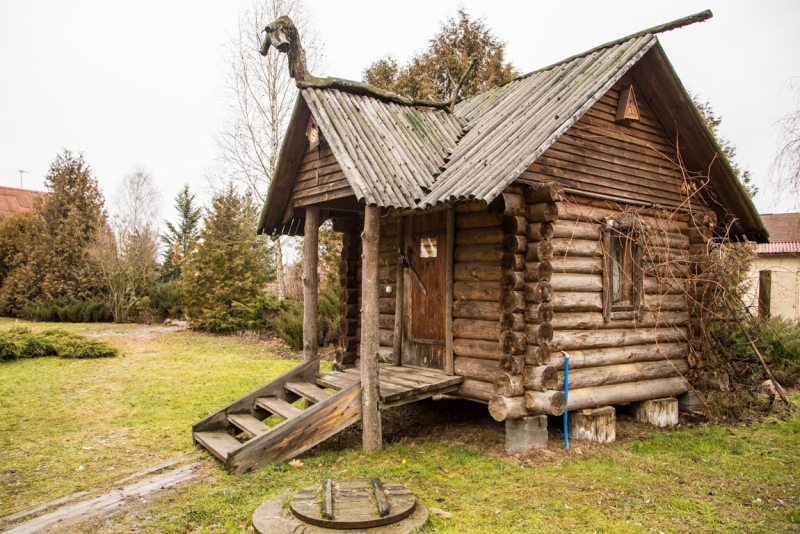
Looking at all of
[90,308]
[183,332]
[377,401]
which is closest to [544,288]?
[377,401]

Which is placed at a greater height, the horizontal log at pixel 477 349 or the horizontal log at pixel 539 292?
the horizontal log at pixel 539 292

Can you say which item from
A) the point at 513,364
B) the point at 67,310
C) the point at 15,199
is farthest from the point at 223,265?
the point at 15,199

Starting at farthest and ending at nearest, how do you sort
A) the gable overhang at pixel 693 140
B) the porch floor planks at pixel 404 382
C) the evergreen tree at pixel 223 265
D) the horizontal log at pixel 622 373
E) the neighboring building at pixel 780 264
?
the neighboring building at pixel 780 264 → the evergreen tree at pixel 223 265 → the gable overhang at pixel 693 140 → the horizontal log at pixel 622 373 → the porch floor planks at pixel 404 382

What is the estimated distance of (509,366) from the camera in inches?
293

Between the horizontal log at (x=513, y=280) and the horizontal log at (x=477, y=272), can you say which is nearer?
the horizontal log at (x=513, y=280)

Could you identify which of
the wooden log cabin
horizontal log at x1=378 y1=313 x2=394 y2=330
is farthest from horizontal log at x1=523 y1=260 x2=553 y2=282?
horizontal log at x1=378 y1=313 x2=394 y2=330

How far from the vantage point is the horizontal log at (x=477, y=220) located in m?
7.92

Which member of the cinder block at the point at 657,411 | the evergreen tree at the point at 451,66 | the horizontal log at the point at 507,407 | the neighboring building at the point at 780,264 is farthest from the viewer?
the evergreen tree at the point at 451,66

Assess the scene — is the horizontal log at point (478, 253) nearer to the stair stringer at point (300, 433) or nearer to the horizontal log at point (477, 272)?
the horizontal log at point (477, 272)

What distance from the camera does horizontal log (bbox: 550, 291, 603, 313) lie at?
795 cm

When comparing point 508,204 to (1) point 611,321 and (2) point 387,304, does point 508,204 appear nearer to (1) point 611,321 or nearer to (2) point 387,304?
(1) point 611,321

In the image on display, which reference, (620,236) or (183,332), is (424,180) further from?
(183,332)

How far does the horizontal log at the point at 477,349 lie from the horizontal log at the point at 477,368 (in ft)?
0.21

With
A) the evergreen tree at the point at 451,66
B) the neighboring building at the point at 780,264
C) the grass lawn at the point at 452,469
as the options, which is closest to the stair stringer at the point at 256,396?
the grass lawn at the point at 452,469
